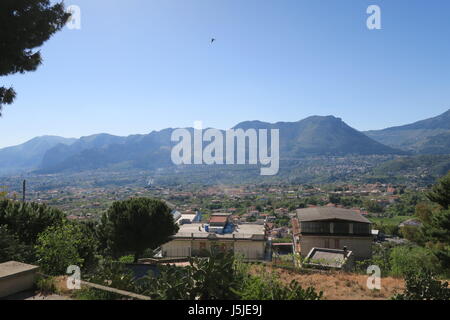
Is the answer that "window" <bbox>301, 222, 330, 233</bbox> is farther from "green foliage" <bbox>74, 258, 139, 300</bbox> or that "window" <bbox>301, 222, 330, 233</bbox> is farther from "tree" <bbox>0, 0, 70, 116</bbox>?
"tree" <bbox>0, 0, 70, 116</bbox>

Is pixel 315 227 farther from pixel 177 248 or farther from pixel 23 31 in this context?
pixel 23 31

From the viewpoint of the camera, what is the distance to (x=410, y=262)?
598 inches

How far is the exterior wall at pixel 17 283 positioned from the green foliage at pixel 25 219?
20.0 ft

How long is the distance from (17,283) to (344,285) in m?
6.18

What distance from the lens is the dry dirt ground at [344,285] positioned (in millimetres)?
6297

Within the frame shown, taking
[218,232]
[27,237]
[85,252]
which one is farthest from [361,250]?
[27,237]

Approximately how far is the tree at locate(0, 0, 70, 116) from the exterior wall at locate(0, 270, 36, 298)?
4543 millimetres

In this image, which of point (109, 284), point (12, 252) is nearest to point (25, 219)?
point (12, 252)

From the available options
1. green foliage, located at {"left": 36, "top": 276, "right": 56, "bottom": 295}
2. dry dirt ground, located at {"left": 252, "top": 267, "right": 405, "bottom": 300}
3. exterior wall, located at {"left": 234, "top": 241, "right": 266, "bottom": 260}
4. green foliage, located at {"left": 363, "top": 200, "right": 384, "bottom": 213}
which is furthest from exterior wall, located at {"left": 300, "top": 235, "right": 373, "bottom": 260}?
green foliage, located at {"left": 363, "top": 200, "right": 384, "bottom": 213}

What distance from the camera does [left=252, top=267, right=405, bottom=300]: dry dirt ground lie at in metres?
6.30

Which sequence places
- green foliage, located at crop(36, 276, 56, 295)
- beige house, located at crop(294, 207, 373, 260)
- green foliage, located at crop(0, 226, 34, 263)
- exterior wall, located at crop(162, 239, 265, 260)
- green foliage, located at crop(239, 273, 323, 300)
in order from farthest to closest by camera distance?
beige house, located at crop(294, 207, 373, 260)
exterior wall, located at crop(162, 239, 265, 260)
green foliage, located at crop(0, 226, 34, 263)
green foliage, located at crop(36, 276, 56, 295)
green foliage, located at crop(239, 273, 323, 300)

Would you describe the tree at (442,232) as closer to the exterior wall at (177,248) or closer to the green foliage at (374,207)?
the exterior wall at (177,248)

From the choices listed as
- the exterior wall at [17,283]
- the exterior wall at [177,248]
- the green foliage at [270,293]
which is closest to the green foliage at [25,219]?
the exterior wall at [17,283]

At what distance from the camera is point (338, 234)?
22.0 m
